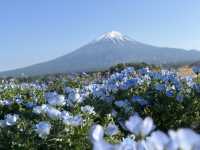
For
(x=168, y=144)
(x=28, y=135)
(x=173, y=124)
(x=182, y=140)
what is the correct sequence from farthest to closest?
(x=173, y=124) < (x=28, y=135) < (x=168, y=144) < (x=182, y=140)

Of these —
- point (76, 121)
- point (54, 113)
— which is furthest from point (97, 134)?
point (54, 113)

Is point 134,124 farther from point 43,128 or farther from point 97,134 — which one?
point 43,128

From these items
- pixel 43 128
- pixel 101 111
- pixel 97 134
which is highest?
pixel 97 134

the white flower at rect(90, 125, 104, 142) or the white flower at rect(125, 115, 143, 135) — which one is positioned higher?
the white flower at rect(125, 115, 143, 135)

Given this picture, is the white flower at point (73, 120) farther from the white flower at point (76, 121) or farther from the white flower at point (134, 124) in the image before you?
the white flower at point (134, 124)

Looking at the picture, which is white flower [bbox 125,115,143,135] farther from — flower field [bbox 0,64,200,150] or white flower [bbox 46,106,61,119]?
white flower [bbox 46,106,61,119]

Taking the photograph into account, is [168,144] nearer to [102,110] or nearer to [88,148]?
[88,148]

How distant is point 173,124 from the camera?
5.67 m

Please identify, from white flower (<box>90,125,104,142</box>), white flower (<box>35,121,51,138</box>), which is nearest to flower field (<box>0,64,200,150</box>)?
white flower (<box>35,121,51,138</box>)

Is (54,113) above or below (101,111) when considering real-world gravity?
above

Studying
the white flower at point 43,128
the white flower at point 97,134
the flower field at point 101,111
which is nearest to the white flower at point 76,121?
the flower field at point 101,111

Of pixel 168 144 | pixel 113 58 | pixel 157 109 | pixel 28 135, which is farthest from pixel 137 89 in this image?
pixel 113 58

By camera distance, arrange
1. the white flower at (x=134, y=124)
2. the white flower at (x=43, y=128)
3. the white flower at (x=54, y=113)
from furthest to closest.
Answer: the white flower at (x=54, y=113), the white flower at (x=43, y=128), the white flower at (x=134, y=124)

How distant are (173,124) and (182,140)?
4.46 m
